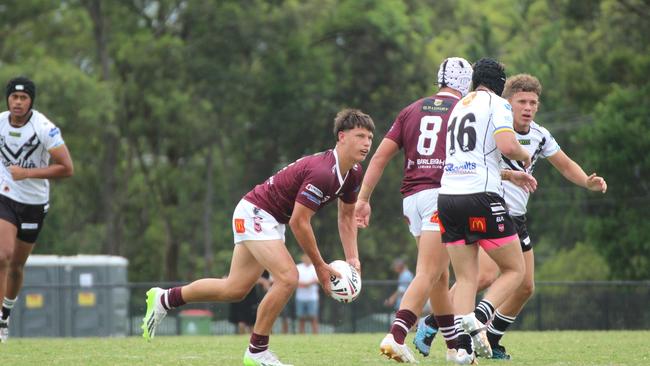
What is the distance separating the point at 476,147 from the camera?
9039 millimetres

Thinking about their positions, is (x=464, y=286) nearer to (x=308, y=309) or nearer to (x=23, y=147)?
(x=23, y=147)

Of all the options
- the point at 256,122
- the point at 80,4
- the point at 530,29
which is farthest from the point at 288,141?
the point at 530,29

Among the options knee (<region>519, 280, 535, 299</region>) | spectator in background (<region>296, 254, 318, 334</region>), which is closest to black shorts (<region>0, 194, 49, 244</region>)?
knee (<region>519, 280, 535, 299</region>)

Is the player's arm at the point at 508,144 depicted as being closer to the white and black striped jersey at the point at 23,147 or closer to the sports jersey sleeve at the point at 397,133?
the sports jersey sleeve at the point at 397,133

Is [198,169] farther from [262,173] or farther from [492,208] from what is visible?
[492,208]

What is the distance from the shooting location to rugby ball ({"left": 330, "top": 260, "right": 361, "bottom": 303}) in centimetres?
918

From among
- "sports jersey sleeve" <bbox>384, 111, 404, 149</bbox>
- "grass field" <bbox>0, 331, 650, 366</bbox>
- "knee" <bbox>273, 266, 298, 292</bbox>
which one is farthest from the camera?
"sports jersey sleeve" <bbox>384, 111, 404, 149</bbox>

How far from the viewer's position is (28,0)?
44.8 meters

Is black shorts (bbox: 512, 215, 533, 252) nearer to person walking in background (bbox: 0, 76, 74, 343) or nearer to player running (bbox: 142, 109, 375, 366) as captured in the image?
player running (bbox: 142, 109, 375, 366)

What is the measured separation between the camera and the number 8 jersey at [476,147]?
29.6 ft

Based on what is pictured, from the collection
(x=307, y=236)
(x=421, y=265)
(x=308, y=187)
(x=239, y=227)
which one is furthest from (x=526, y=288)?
(x=239, y=227)

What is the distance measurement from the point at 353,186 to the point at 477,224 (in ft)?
3.35

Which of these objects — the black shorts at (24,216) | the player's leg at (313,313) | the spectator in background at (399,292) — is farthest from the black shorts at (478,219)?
the player's leg at (313,313)

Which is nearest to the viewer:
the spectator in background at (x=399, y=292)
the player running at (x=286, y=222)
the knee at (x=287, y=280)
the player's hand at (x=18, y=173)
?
the player running at (x=286, y=222)
